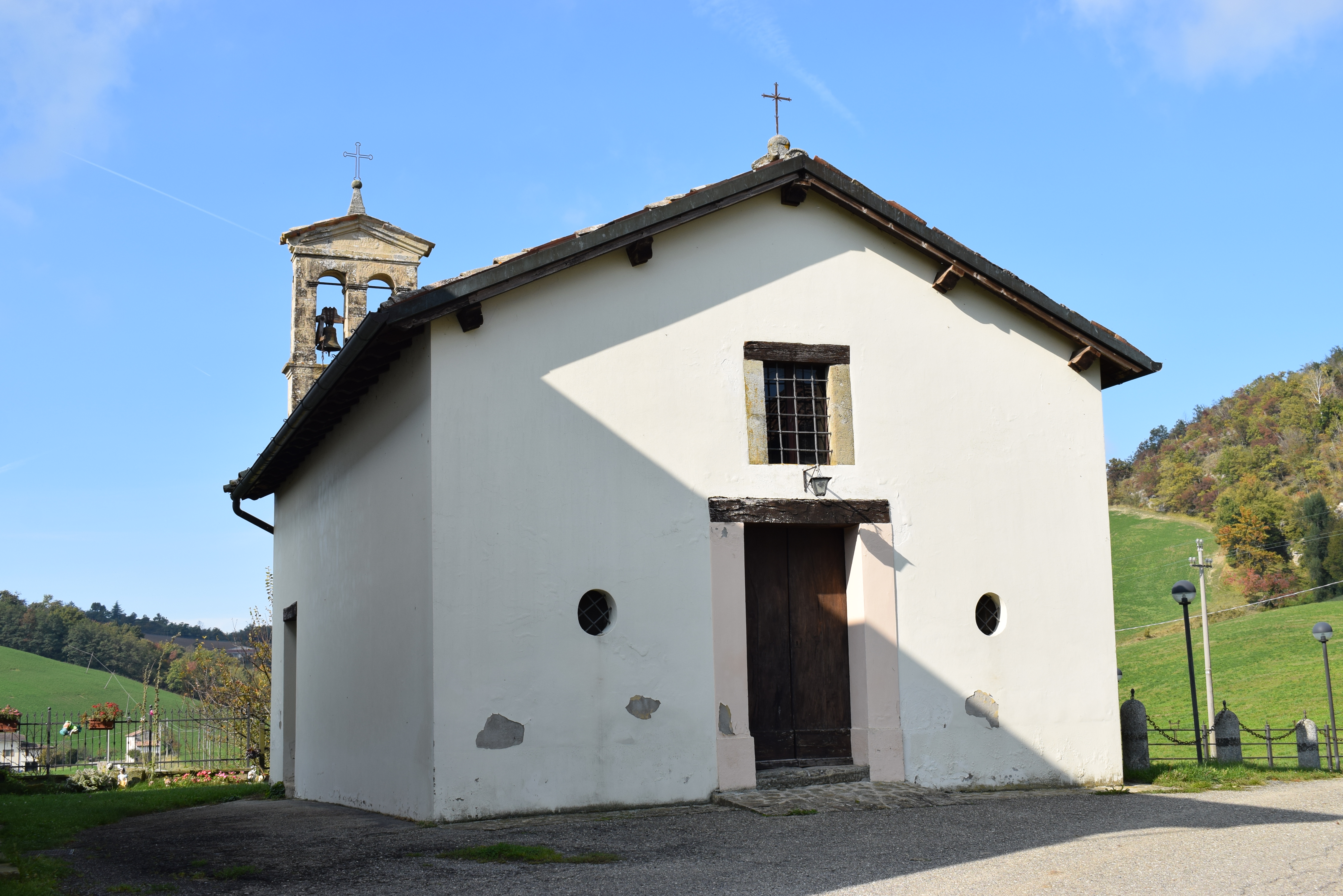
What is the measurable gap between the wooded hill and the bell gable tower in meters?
52.8

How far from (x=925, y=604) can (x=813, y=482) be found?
5.39 ft

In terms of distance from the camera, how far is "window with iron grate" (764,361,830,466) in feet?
35.7

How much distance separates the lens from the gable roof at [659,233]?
9344mm

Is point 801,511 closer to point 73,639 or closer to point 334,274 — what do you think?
point 334,274

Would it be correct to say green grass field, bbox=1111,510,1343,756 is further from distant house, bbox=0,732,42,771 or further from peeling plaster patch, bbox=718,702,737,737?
distant house, bbox=0,732,42,771

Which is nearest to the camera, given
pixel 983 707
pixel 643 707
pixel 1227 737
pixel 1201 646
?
pixel 643 707

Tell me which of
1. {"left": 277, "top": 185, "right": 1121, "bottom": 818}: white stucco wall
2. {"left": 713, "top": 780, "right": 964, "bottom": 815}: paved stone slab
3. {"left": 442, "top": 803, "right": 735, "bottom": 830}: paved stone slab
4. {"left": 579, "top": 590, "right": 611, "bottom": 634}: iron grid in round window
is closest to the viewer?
{"left": 442, "top": 803, "right": 735, "bottom": 830}: paved stone slab

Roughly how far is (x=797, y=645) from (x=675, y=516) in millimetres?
1904

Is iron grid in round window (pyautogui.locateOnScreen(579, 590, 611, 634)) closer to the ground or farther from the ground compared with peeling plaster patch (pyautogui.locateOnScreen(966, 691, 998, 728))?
farther from the ground

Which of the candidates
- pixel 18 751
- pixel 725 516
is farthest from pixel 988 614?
pixel 18 751

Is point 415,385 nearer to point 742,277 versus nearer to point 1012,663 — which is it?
point 742,277

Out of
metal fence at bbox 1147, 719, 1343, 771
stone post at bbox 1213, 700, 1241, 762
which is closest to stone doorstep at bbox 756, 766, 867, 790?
stone post at bbox 1213, 700, 1241, 762

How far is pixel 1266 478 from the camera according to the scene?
208ft

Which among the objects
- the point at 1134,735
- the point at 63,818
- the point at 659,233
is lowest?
the point at 63,818
